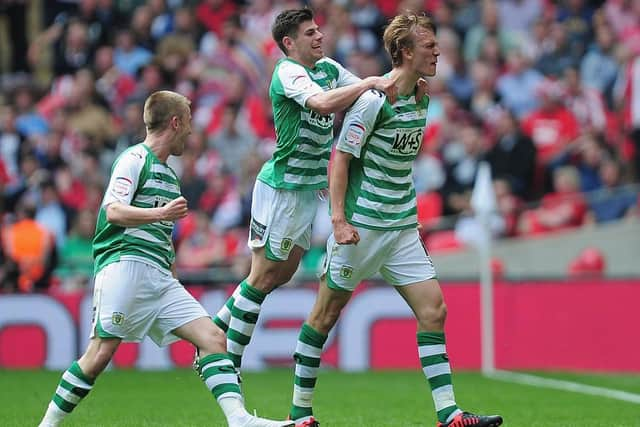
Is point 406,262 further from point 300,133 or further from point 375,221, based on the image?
point 300,133

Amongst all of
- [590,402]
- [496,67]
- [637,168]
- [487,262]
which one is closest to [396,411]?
[590,402]

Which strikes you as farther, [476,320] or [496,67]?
[496,67]

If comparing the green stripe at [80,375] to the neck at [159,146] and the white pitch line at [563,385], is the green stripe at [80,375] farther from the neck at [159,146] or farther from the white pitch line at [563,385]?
the white pitch line at [563,385]

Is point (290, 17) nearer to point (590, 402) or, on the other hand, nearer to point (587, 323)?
point (590, 402)

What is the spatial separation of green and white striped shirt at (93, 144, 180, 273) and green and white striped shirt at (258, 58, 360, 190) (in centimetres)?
123

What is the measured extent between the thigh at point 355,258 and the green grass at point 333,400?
1323 mm

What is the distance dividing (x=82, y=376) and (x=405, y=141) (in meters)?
2.49

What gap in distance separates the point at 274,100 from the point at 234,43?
11.0m

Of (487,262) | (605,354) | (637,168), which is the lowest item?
(605,354)

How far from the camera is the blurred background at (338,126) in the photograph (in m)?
15.7

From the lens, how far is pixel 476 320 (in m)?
15.6

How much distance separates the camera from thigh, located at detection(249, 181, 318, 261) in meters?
8.95

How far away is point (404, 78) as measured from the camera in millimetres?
8164

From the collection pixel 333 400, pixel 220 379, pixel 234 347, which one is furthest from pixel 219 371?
pixel 333 400
